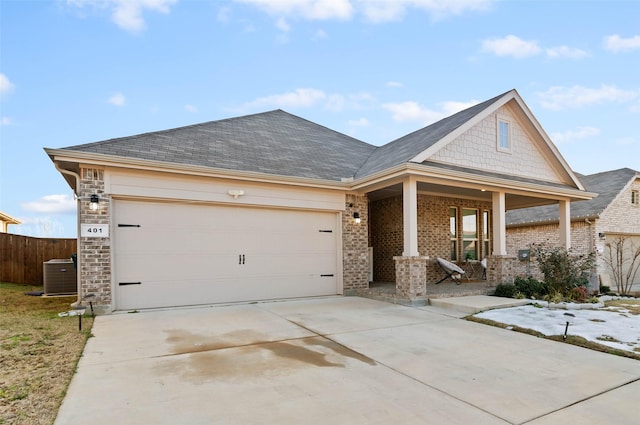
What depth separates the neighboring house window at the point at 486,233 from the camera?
12961 mm

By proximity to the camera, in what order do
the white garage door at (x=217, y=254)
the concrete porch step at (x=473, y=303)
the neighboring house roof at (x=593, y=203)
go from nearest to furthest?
1. the concrete porch step at (x=473, y=303)
2. the white garage door at (x=217, y=254)
3. the neighboring house roof at (x=593, y=203)

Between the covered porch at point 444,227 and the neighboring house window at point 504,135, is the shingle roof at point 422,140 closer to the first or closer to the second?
the covered porch at point 444,227

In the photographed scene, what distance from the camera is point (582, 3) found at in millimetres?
9984

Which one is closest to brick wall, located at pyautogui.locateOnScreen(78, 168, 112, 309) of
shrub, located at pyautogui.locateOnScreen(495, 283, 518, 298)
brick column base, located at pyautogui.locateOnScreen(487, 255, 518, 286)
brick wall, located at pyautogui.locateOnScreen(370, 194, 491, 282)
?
brick wall, located at pyautogui.locateOnScreen(370, 194, 491, 282)

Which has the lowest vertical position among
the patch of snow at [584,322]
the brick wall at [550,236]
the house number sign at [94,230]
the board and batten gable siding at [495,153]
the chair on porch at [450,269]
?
the patch of snow at [584,322]

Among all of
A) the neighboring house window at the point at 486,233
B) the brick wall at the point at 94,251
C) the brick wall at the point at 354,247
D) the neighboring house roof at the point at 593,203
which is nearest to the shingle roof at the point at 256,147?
the brick wall at the point at 94,251

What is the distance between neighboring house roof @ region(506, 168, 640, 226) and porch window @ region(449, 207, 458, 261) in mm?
6180

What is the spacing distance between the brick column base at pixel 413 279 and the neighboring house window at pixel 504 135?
14.6 ft

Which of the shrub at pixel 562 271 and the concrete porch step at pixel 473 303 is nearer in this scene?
the concrete porch step at pixel 473 303

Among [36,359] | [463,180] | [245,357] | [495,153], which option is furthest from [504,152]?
[36,359]

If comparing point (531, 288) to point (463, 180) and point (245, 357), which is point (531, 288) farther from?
point (245, 357)

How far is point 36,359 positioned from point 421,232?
32.6ft

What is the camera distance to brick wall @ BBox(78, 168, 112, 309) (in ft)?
23.0

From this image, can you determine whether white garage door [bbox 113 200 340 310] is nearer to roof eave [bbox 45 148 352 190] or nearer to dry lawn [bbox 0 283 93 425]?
roof eave [bbox 45 148 352 190]
